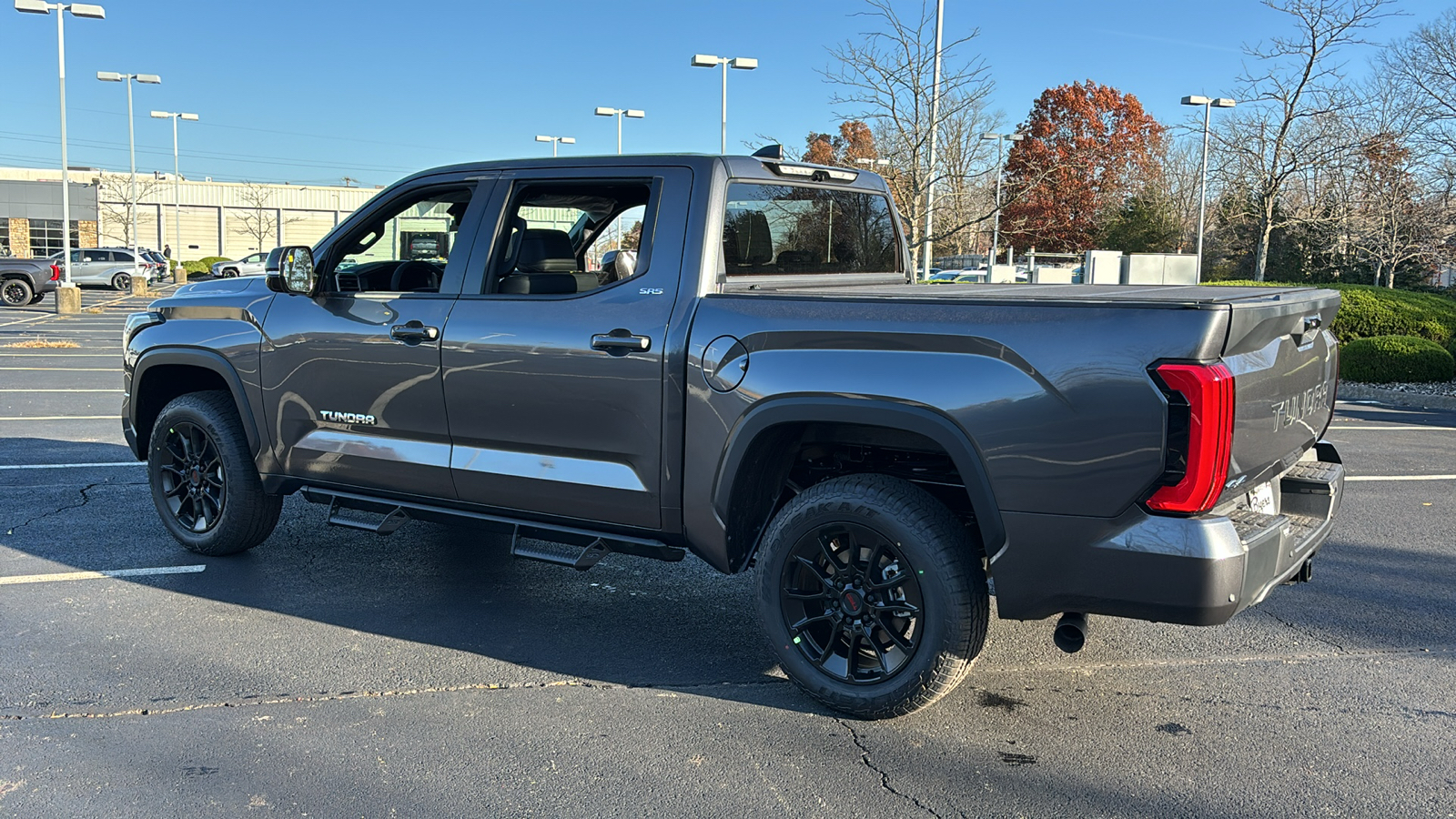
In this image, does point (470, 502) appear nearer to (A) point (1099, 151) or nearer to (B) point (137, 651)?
(B) point (137, 651)

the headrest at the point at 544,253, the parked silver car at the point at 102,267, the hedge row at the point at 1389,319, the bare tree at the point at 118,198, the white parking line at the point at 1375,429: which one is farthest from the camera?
the bare tree at the point at 118,198

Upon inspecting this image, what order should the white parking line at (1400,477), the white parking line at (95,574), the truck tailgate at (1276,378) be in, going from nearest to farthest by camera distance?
the truck tailgate at (1276,378) → the white parking line at (95,574) → the white parking line at (1400,477)

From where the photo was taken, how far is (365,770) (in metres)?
3.46

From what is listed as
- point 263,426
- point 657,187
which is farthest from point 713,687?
point 263,426

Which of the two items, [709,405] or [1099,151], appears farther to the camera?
[1099,151]

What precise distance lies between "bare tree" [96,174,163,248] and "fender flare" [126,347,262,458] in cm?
6665

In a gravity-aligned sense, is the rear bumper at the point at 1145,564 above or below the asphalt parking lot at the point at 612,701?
above

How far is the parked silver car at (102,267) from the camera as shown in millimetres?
40125

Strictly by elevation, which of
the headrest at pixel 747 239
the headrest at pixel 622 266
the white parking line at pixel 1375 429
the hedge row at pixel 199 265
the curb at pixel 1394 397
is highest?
the headrest at pixel 747 239

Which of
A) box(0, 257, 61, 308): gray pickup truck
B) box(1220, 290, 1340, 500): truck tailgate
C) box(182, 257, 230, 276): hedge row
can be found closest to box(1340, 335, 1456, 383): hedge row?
box(1220, 290, 1340, 500): truck tailgate

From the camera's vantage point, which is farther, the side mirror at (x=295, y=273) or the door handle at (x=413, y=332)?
the side mirror at (x=295, y=273)

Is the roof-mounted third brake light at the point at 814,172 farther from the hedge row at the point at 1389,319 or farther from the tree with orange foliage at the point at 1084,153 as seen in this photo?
the tree with orange foliage at the point at 1084,153

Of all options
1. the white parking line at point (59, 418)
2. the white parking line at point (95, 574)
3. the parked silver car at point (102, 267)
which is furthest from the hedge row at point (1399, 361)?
the parked silver car at point (102, 267)

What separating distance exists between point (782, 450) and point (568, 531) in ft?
3.19
